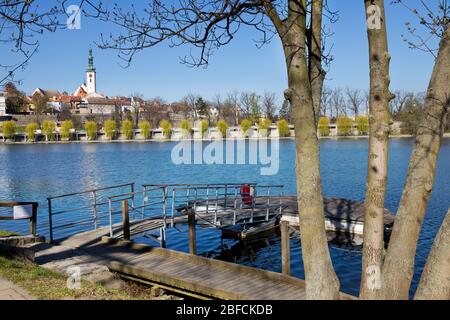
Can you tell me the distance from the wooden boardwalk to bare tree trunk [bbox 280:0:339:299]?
11.5 feet

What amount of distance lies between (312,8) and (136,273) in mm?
7142

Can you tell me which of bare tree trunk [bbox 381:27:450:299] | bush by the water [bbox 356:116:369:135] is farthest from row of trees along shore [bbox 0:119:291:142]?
bare tree trunk [bbox 381:27:450:299]

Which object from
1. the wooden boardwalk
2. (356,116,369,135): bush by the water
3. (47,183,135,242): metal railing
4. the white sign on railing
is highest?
(356,116,369,135): bush by the water

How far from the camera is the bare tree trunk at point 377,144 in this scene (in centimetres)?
393

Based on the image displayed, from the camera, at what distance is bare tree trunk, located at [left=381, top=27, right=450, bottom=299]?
3.72 meters

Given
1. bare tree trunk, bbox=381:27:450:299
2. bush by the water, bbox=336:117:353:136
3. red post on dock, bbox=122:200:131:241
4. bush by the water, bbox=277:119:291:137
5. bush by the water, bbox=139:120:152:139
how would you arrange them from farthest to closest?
bush by the water, bbox=139:120:152:139 → bush by the water, bbox=336:117:353:136 → bush by the water, bbox=277:119:291:137 → red post on dock, bbox=122:200:131:241 → bare tree trunk, bbox=381:27:450:299

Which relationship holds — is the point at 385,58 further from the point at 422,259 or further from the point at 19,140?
the point at 19,140

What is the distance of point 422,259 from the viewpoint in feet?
44.3

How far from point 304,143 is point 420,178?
98 cm

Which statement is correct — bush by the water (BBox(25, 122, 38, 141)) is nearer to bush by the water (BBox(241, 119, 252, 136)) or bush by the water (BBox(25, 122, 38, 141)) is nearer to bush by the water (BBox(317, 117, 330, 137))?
bush by the water (BBox(241, 119, 252, 136))

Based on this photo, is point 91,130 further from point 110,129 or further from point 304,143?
point 304,143

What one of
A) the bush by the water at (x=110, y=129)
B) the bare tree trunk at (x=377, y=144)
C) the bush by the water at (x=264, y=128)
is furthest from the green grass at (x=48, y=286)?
the bush by the water at (x=110, y=129)

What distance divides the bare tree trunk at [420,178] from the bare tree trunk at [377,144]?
0.16m
